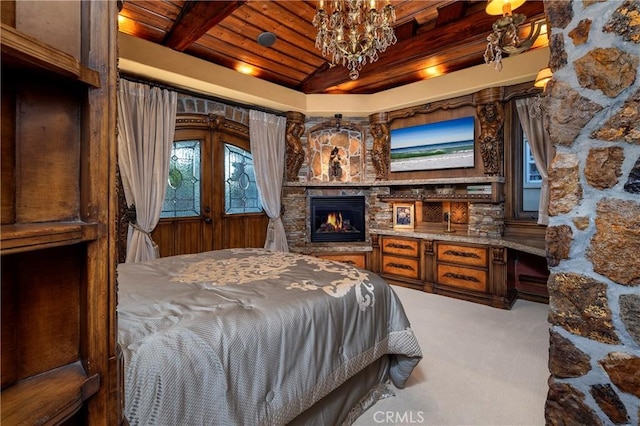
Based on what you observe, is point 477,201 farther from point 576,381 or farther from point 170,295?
point 170,295

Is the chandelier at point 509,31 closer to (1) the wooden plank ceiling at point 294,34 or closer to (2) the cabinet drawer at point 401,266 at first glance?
(1) the wooden plank ceiling at point 294,34

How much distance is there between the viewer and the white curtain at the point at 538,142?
3482 millimetres

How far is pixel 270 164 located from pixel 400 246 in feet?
7.43

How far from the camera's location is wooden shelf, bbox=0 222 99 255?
1.53 feet

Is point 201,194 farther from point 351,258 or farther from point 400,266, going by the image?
point 400,266

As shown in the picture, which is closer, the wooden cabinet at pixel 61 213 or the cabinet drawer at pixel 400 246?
the wooden cabinet at pixel 61 213

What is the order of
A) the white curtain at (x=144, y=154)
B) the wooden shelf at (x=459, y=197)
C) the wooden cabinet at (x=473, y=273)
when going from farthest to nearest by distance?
1. the wooden shelf at (x=459, y=197)
2. the wooden cabinet at (x=473, y=273)
3. the white curtain at (x=144, y=154)

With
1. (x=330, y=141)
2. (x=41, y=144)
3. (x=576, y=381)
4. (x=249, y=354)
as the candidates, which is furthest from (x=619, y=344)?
(x=330, y=141)

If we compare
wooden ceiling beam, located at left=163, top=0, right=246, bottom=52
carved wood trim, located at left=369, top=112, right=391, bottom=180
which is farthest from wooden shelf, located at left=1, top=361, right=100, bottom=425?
carved wood trim, located at left=369, top=112, right=391, bottom=180

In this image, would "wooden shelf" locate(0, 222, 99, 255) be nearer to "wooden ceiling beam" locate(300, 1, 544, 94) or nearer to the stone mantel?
"wooden ceiling beam" locate(300, 1, 544, 94)

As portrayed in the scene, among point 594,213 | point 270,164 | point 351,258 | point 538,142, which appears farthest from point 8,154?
point 351,258

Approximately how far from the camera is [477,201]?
13.0 ft

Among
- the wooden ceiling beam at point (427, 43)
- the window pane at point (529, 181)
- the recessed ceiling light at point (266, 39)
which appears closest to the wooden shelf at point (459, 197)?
the window pane at point (529, 181)

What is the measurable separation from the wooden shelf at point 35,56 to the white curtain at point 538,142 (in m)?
4.13
